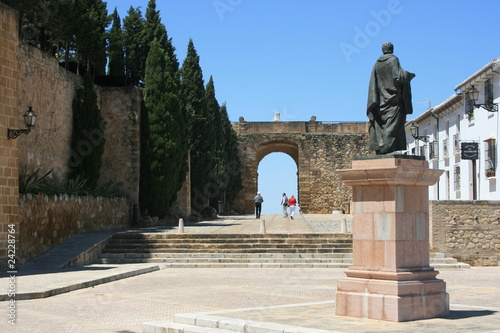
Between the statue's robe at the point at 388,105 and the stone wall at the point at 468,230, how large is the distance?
11904 mm

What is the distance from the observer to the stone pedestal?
28.3 feet

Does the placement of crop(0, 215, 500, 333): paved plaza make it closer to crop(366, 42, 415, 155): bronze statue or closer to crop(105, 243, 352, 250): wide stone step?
crop(105, 243, 352, 250): wide stone step

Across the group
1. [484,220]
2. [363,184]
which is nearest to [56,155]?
[484,220]

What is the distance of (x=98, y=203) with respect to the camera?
2292cm

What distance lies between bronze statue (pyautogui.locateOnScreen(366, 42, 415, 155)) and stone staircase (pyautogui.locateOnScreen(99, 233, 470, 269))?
945cm

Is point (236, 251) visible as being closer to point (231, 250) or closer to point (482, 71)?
point (231, 250)

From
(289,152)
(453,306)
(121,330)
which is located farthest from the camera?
(289,152)

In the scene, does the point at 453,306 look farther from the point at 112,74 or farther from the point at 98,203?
the point at 112,74

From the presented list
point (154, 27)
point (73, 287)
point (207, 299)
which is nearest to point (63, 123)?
point (154, 27)

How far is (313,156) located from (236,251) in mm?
30402

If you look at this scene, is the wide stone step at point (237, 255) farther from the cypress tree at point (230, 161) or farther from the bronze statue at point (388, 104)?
the cypress tree at point (230, 161)

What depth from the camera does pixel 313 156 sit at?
49.8 meters

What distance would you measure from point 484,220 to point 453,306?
11915 millimetres

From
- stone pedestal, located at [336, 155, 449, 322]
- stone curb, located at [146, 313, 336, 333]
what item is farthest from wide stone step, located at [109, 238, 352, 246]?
stone curb, located at [146, 313, 336, 333]
